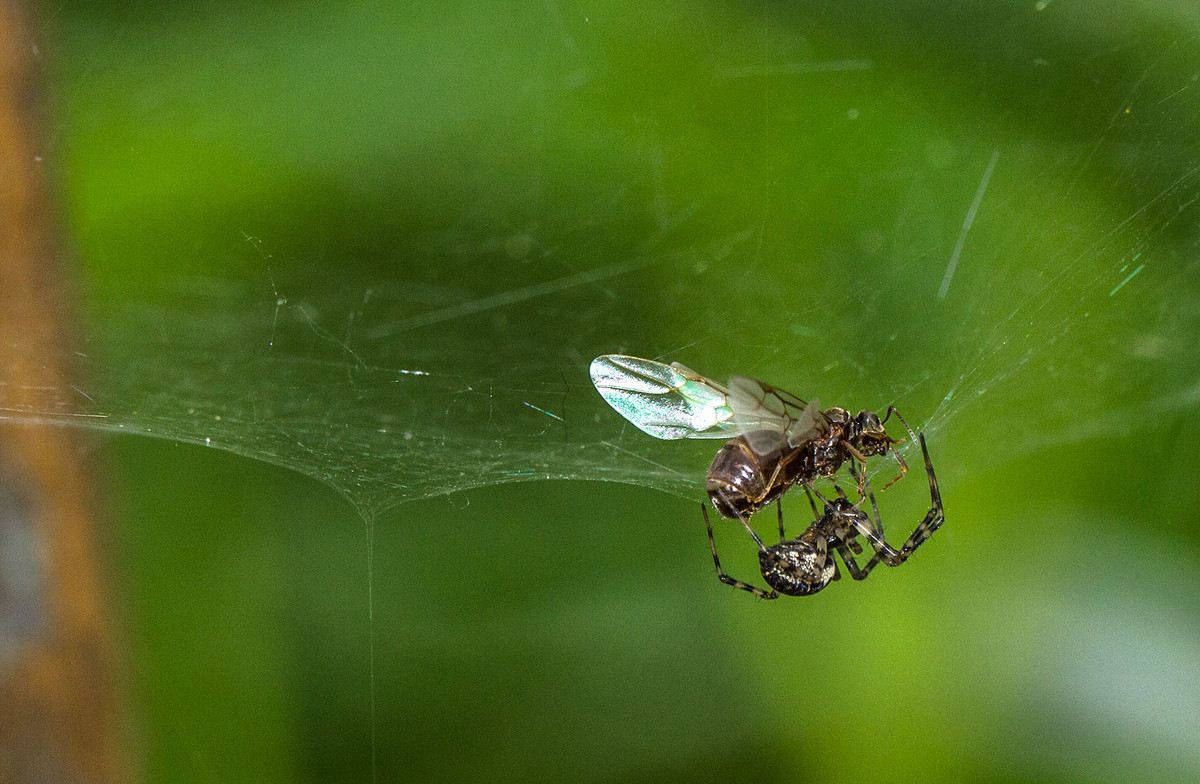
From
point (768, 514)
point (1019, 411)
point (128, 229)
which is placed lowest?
point (768, 514)

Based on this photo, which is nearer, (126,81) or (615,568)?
(126,81)

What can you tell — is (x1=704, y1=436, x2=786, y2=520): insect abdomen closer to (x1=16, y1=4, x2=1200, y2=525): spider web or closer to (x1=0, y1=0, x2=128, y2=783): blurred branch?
(x1=16, y1=4, x2=1200, y2=525): spider web

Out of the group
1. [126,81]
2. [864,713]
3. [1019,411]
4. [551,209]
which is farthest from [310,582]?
[1019,411]

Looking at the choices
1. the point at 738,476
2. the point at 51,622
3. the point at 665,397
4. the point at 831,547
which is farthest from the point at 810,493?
the point at 51,622

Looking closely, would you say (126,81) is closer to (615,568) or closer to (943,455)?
(615,568)

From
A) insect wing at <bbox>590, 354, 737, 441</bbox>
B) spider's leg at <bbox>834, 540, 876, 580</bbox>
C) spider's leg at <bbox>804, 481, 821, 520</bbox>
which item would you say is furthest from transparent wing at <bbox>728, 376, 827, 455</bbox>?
spider's leg at <bbox>834, 540, 876, 580</bbox>

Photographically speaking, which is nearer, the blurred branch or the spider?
the spider

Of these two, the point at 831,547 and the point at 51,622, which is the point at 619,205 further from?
the point at 51,622
